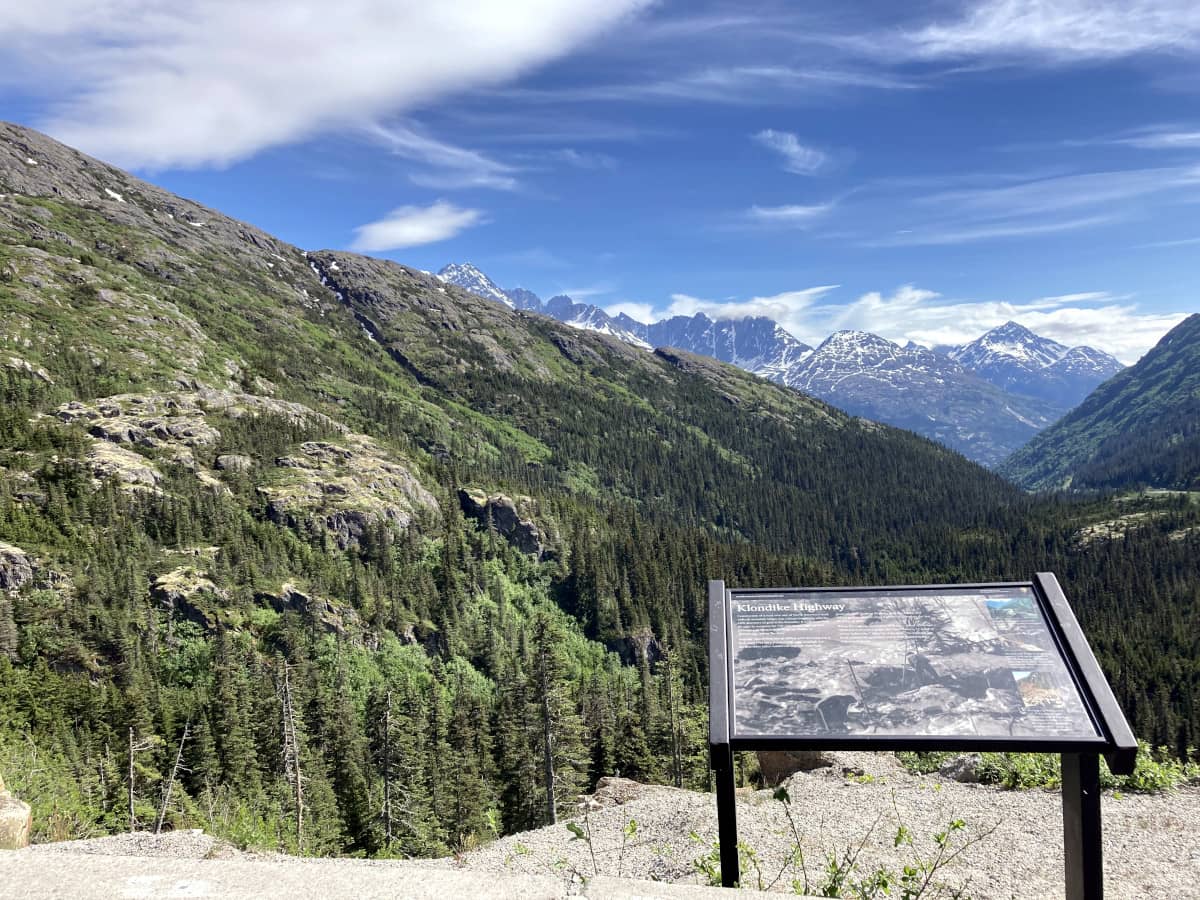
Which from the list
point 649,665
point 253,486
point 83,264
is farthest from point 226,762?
point 83,264

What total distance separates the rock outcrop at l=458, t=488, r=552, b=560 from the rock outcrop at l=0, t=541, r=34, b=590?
56.7 metres

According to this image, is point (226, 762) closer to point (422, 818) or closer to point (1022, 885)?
point (422, 818)

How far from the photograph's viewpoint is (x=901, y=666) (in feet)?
24.0

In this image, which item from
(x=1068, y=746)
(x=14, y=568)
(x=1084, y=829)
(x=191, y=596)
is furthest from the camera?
(x=191, y=596)

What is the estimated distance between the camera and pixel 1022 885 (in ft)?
32.9

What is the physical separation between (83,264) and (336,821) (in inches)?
7175

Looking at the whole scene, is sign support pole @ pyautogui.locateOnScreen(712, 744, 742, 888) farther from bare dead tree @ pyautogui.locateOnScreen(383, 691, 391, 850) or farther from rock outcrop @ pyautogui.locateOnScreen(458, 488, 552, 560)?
rock outcrop @ pyautogui.locateOnScreen(458, 488, 552, 560)

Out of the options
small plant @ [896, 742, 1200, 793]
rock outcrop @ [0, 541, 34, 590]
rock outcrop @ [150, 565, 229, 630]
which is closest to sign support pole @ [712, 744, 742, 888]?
small plant @ [896, 742, 1200, 793]

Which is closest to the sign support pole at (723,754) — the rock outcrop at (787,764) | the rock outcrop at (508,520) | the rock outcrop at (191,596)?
the rock outcrop at (787,764)

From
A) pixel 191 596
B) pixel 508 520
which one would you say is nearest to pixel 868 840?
pixel 191 596

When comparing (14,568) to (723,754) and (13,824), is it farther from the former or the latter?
(723,754)

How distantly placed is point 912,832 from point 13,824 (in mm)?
14278

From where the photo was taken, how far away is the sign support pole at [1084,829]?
661 centimetres

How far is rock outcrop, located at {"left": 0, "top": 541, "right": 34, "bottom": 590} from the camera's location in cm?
5581
